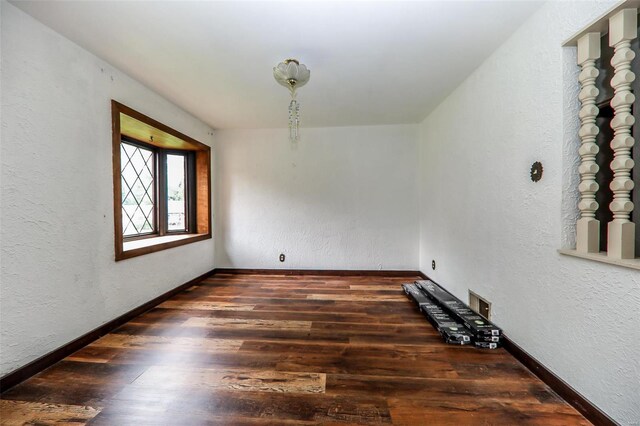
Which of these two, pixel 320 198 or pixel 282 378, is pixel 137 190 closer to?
pixel 320 198

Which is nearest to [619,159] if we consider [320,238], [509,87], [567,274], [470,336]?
[567,274]

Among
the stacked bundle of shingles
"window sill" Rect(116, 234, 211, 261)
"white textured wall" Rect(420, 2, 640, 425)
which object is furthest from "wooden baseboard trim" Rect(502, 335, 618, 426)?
"window sill" Rect(116, 234, 211, 261)

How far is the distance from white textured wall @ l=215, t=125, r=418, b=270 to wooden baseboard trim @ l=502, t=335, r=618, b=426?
2.08 metres

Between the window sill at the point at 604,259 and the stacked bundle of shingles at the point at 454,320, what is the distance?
0.85 meters

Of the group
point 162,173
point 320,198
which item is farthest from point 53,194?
point 320,198

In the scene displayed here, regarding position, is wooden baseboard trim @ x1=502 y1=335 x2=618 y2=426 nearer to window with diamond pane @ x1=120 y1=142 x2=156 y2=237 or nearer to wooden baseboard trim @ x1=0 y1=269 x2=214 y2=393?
wooden baseboard trim @ x1=0 y1=269 x2=214 y2=393

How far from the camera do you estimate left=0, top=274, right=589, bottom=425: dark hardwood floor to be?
1245 mm

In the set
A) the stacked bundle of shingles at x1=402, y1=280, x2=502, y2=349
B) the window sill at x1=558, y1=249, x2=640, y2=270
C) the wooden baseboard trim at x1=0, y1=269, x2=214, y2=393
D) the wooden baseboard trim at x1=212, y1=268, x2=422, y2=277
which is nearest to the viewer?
Result: the window sill at x1=558, y1=249, x2=640, y2=270

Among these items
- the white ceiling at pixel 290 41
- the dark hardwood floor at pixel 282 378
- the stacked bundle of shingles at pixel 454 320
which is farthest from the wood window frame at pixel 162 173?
the stacked bundle of shingles at pixel 454 320

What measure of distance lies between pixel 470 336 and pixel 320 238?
7.69 feet

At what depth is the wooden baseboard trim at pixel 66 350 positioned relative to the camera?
144 centimetres

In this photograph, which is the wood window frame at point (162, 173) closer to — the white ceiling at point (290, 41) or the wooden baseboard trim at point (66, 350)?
the white ceiling at point (290, 41)

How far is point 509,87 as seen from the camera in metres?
1.77

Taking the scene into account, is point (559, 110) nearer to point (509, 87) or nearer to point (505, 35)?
point (509, 87)
